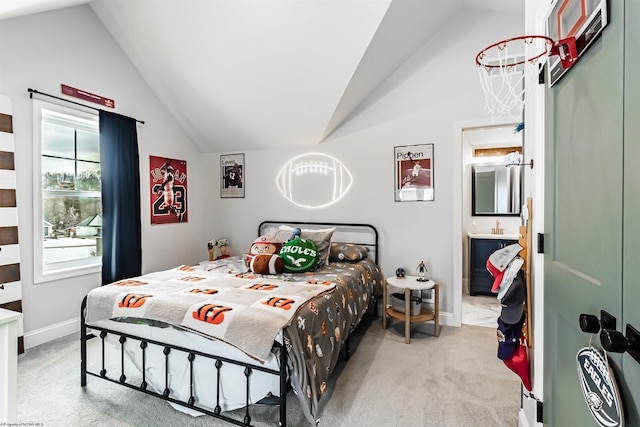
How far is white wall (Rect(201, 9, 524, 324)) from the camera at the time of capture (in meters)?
3.24

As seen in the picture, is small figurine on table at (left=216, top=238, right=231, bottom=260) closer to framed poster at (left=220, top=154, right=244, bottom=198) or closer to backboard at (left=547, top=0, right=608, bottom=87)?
framed poster at (left=220, top=154, right=244, bottom=198)

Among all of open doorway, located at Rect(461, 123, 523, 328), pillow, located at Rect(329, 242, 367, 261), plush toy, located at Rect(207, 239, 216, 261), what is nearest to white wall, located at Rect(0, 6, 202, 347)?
plush toy, located at Rect(207, 239, 216, 261)

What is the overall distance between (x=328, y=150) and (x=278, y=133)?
2.19 feet

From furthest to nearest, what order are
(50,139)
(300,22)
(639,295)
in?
(50,139), (300,22), (639,295)

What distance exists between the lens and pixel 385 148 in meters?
3.61

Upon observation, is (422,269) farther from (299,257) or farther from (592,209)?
(592,209)

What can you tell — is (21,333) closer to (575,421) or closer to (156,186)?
(156,186)

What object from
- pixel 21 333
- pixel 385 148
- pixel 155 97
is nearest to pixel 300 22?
pixel 385 148

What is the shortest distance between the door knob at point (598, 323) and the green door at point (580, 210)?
0.02 meters

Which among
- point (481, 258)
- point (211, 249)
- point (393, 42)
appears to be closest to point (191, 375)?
point (211, 249)

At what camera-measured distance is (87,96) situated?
3203mm

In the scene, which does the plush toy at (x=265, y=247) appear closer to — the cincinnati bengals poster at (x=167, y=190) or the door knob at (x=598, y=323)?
the cincinnati bengals poster at (x=167, y=190)

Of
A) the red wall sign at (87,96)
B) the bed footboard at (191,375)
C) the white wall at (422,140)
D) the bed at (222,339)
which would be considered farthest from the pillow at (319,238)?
the red wall sign at (87,96)

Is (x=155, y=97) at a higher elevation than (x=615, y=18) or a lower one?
higher
